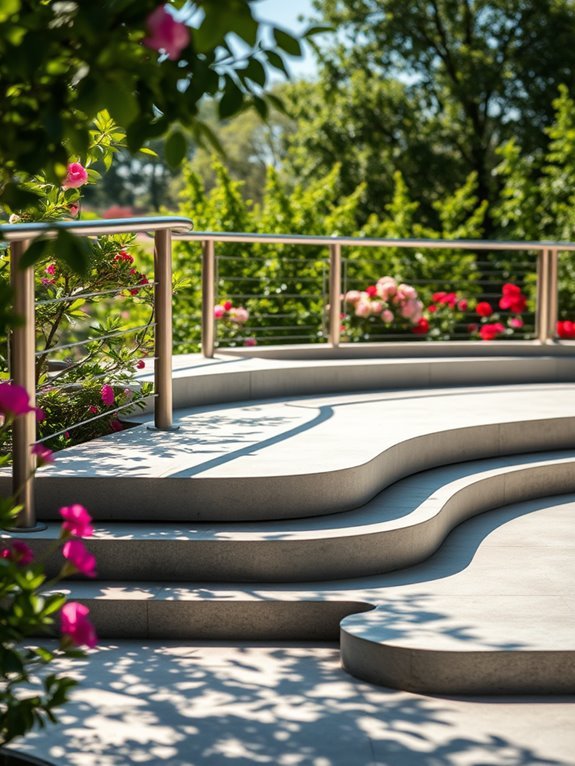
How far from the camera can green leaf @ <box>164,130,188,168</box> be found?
232 cm

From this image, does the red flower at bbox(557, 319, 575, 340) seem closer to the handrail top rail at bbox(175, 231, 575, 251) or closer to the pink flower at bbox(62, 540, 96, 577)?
the handrail top rail at bbox(175, 231, 575, 251)

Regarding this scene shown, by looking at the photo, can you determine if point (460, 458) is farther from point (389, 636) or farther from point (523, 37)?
point (523, 37)

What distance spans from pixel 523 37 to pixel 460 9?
1583 mm

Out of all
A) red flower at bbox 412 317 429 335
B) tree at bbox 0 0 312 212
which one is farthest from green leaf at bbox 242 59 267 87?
red flower at bbox 412 317 429 335

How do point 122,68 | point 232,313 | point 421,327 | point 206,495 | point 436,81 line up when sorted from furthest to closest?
point 436,81 < point 421,327 < point 232,313 < point 206,495 < point 122,68

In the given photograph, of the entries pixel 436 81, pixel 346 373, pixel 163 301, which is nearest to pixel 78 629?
pixel 163 301

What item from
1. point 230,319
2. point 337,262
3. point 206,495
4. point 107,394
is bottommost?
point 206,495

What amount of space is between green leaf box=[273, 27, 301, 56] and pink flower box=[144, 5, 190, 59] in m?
0.25

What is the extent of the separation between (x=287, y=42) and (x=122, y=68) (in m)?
0.33

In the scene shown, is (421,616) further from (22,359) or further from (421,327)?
(421,327)

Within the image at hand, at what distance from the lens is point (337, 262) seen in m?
9.20

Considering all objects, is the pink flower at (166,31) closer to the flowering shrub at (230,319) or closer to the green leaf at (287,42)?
the green leaf at (287,42)

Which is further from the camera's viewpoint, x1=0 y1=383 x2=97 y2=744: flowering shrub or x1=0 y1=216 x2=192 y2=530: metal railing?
x1=0 y1=216 x2=192 y2=530: metal railing

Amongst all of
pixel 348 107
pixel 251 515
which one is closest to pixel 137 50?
pixel 251 515
